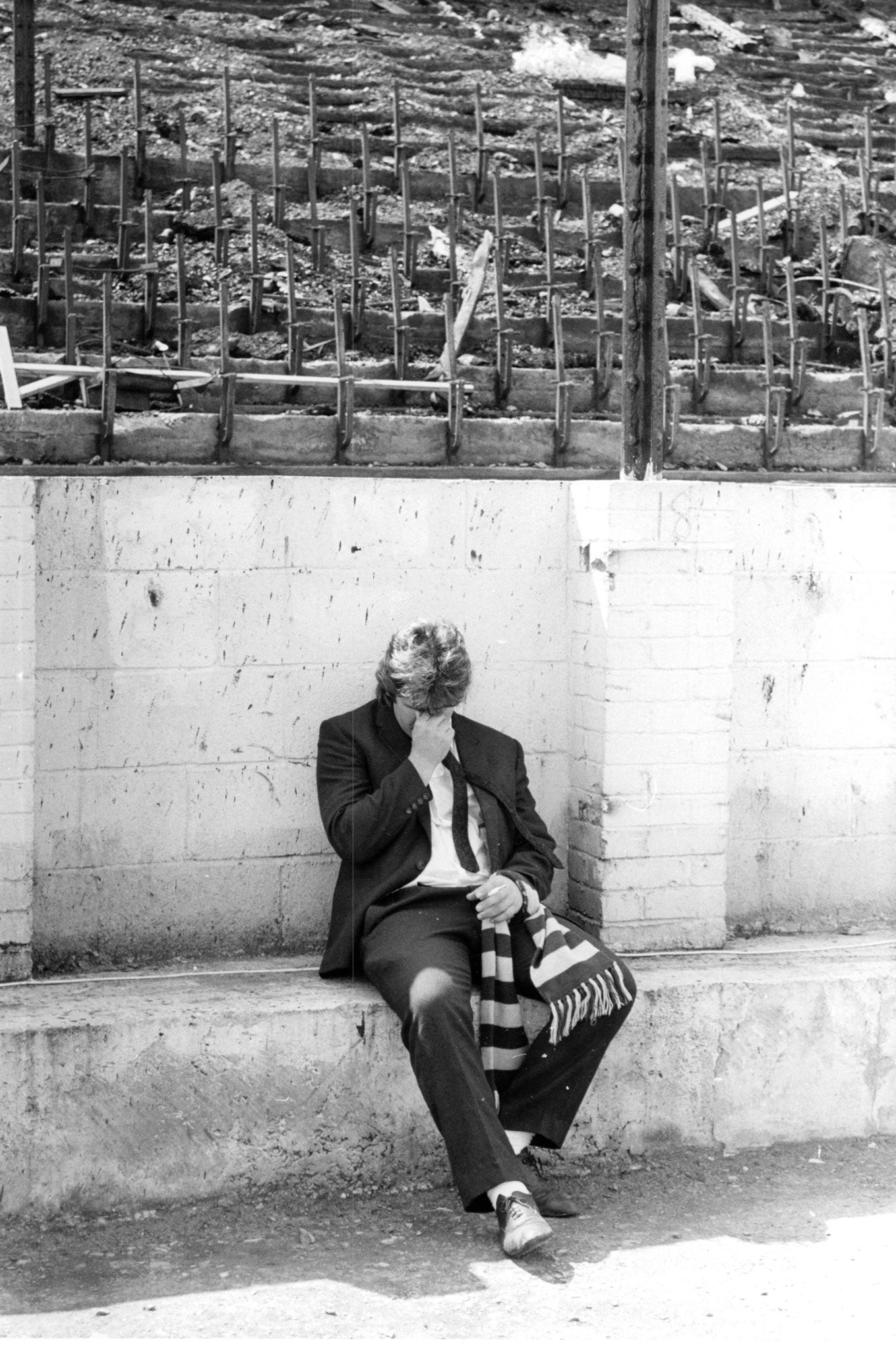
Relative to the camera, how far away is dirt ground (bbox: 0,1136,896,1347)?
299cm

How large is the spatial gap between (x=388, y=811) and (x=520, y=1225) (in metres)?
1.02

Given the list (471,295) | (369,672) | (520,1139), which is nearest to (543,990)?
(520,1139)

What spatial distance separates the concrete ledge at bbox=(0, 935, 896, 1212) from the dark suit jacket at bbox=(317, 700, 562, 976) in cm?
25

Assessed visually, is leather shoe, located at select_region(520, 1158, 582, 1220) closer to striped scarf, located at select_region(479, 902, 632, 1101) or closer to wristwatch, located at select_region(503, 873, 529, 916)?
striped scarf, located at select_region(479, 902, 632, 1101)

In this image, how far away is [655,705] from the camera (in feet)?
13.4

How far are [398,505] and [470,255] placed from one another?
3.48 m

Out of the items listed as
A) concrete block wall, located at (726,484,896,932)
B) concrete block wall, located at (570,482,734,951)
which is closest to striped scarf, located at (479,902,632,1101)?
concrete block wall, located at (570,482,734,951)

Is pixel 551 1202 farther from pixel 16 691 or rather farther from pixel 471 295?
pixel 471 295

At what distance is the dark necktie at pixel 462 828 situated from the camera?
3.78 m

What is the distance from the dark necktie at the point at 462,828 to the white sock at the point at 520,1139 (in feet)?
2.13

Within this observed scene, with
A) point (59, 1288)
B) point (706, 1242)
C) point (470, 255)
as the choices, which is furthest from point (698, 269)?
point (59, 1288)

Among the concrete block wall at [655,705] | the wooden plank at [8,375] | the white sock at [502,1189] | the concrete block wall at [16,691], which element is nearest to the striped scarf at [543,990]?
the white sock at [502,1189]

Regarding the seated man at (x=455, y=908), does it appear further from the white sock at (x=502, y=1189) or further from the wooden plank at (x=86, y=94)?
the wooden plank at (x=86, y=94)

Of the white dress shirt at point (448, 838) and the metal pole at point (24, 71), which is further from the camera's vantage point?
the metal pole at point (24, 71)
